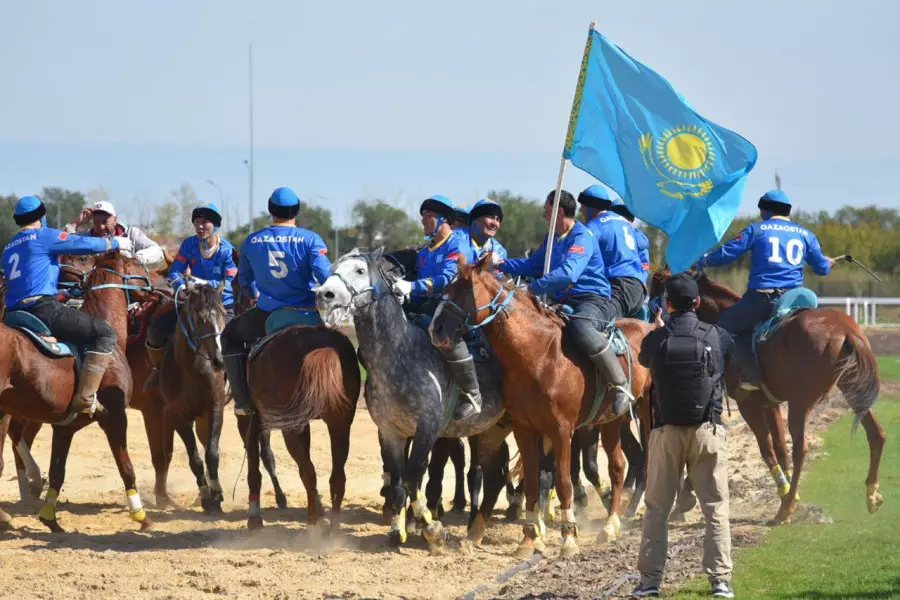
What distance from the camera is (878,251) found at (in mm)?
52688

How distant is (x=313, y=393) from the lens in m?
9.96

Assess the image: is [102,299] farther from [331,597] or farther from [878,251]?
[878,251]

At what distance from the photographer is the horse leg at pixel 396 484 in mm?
9922

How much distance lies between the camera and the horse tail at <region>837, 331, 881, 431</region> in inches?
450

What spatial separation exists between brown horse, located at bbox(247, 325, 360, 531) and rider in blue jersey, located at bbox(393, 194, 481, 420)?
862mm

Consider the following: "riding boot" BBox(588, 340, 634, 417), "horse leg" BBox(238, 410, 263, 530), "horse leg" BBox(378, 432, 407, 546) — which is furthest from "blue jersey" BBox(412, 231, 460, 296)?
"horse leg" BBox(238, 410, 263, 530)

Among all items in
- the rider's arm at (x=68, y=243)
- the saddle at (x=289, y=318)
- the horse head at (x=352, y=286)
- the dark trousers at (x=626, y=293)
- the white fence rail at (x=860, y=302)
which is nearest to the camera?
the horse head at (x=352, y=286)

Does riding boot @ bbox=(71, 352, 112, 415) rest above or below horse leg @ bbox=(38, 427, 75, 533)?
→ above

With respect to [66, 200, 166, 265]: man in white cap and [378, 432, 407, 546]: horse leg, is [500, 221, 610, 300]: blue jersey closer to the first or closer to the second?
[378, 432, 407, 546]: horse leg

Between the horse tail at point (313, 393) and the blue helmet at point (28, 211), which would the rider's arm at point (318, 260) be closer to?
the horse tail at point (313, 393)

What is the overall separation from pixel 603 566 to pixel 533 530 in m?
1.24

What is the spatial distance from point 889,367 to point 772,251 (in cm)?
1673

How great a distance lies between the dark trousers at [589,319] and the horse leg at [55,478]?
16.3ft

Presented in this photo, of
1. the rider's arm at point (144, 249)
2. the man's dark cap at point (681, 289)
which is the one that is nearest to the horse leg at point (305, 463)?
the rider's arm at point (144, 249)
